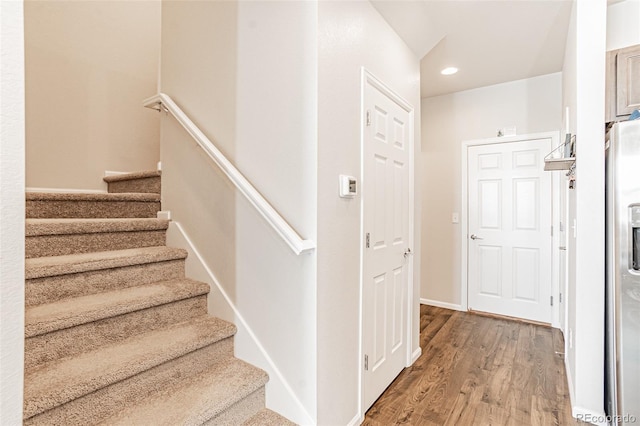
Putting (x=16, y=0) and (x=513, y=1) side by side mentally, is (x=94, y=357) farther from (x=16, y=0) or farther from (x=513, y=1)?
(x=513, y=1)

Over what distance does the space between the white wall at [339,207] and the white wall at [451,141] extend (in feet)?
7.89

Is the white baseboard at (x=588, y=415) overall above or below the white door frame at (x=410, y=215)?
below

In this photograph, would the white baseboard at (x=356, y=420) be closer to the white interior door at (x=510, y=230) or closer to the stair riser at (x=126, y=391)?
the stair riser at (x=126, y=391)

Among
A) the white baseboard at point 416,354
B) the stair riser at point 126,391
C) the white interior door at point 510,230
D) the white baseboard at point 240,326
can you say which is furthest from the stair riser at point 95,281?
the white interior door at point 510,230

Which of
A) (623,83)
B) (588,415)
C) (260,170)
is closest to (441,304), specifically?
(588,415)

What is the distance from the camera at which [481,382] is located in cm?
238

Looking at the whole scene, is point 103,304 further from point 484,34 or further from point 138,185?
point 484,34

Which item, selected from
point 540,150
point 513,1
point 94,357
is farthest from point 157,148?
point 540,150

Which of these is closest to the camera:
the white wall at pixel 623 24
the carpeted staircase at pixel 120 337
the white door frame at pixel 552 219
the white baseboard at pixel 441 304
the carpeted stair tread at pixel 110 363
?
the carpeted stair tread at pixel 110 363

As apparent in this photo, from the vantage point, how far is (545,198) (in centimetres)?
355

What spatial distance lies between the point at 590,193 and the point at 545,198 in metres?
1.81

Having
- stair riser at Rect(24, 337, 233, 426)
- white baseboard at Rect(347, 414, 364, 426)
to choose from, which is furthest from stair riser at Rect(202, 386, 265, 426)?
white baseboard at Rect(347, 414, 364, 426)

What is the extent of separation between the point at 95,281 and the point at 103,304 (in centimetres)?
22

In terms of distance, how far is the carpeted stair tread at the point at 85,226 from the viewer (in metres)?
1.77
